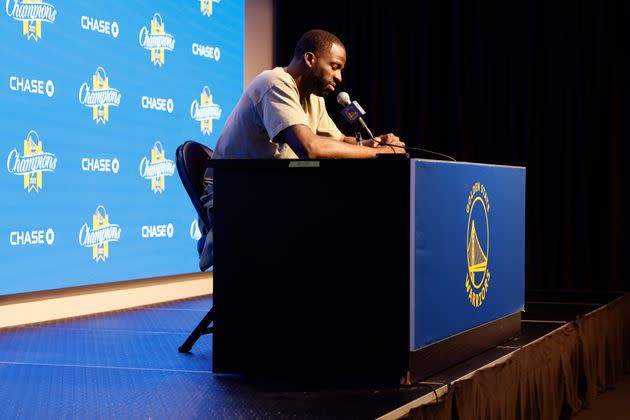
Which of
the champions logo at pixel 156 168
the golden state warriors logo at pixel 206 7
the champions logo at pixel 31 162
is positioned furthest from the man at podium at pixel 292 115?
the golden state warriors logo at pixel 206 7

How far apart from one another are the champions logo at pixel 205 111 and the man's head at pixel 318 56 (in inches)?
99.6

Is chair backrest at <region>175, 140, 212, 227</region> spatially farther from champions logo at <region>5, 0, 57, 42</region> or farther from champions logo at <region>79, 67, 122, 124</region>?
champions logo at <region>79, 67, 122, 124</region>

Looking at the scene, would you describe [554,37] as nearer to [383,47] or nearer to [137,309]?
[383,47]

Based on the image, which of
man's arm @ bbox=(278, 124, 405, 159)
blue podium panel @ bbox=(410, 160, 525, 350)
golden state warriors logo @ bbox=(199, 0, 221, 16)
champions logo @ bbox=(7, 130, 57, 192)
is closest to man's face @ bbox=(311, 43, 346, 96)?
man's arm @ bbox=(278, 124, 405, 159)

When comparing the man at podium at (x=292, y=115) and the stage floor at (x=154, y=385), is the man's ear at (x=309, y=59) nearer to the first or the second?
the man at podium at (x=292, y=115)

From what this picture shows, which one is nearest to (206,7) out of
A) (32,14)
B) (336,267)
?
(32,14)

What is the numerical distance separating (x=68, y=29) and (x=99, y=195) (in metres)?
0.85

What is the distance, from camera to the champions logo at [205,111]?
538cm

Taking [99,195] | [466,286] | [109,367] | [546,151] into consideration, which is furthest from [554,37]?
[109,367]

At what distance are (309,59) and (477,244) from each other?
32.6 inches

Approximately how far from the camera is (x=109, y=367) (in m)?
2.68

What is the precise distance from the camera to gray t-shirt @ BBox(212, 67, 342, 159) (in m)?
2.63

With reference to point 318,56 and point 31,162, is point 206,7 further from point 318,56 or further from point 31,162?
point 318,56

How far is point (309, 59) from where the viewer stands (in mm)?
2895
